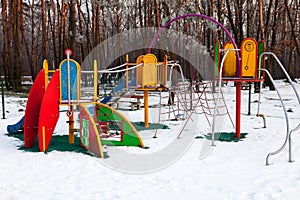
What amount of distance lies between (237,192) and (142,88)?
5550mm

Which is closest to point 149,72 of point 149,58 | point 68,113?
point 149,58

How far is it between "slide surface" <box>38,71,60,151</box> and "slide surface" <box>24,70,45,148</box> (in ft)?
1.88

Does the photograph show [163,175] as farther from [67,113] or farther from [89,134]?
[67,113]

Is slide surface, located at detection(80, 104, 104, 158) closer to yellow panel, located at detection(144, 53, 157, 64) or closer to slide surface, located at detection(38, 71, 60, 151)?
slide surface, located at detection(38, 71, 60, 151)

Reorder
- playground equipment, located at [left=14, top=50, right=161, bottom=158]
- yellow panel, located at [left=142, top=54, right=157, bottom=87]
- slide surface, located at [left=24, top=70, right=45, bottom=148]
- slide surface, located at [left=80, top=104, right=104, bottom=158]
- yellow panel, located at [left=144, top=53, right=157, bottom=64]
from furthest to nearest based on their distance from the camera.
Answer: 1. yellow panel, located at [left=144, top=53, right=157, bottom=64]
2. yellow panel, located at [left=142, top=54, right=157, bottom=87]
3. slide surface, located at [left=24, top=70, right=45, bottom=148]
4. playground equipment, located at [left=14, top=50, right=161, bottom=158]
5. slide surface, located at [left=80, top=104, right=104, bottom=158]

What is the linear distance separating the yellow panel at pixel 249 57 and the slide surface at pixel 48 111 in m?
4.24

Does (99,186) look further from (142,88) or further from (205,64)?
(205,64)

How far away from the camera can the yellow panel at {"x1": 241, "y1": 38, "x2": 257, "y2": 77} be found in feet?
24.0

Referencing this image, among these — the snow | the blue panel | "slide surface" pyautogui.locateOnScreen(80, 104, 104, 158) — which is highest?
the blue panel

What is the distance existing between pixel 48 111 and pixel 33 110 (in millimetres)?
836

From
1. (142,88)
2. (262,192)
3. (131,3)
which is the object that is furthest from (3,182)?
(131,3)

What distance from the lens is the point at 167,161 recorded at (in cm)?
590

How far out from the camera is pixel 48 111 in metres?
6.85

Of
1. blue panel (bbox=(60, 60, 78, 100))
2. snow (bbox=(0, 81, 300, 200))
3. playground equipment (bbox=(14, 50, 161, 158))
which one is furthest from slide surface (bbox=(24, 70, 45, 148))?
blue panel (bbox=(60, 60, 78, 100))
